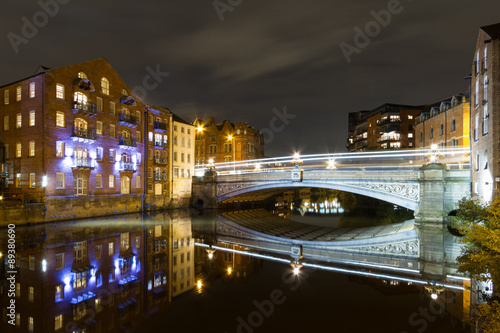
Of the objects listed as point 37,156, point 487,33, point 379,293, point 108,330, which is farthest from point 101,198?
point 487,33

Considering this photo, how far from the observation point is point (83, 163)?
33469mm

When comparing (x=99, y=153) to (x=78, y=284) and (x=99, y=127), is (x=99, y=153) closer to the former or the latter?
(x=99, y=127)

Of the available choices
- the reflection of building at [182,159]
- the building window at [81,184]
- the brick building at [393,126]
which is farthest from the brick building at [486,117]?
the brick building at [393,126]

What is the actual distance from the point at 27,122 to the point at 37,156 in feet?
13.2

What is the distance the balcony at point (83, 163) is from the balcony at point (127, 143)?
16.2 ft

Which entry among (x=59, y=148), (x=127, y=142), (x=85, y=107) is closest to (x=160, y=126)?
(x=127, y=142)

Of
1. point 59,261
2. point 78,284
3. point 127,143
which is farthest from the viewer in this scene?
point 127,143

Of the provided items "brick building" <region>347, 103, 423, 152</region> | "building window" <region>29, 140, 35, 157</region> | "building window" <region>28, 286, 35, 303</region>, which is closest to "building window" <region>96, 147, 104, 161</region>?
"building window" <region>29, 140, 35, 157</region>

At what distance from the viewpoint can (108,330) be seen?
26.6 ft

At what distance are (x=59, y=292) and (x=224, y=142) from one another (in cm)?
6067

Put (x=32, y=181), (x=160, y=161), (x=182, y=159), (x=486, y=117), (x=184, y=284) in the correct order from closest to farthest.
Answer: (x=184, y=284) < (x=486, y=117) < (x=32, y=181) < (x=160, y=161) < (x=182, y=159)

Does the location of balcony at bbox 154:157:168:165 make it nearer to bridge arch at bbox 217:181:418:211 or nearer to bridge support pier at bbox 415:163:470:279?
bridge arch at bbox 217:181:418:211

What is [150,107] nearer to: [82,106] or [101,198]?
[82,106]

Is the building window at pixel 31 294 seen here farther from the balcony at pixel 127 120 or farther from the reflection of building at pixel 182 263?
the balcony at pixel 127 120
